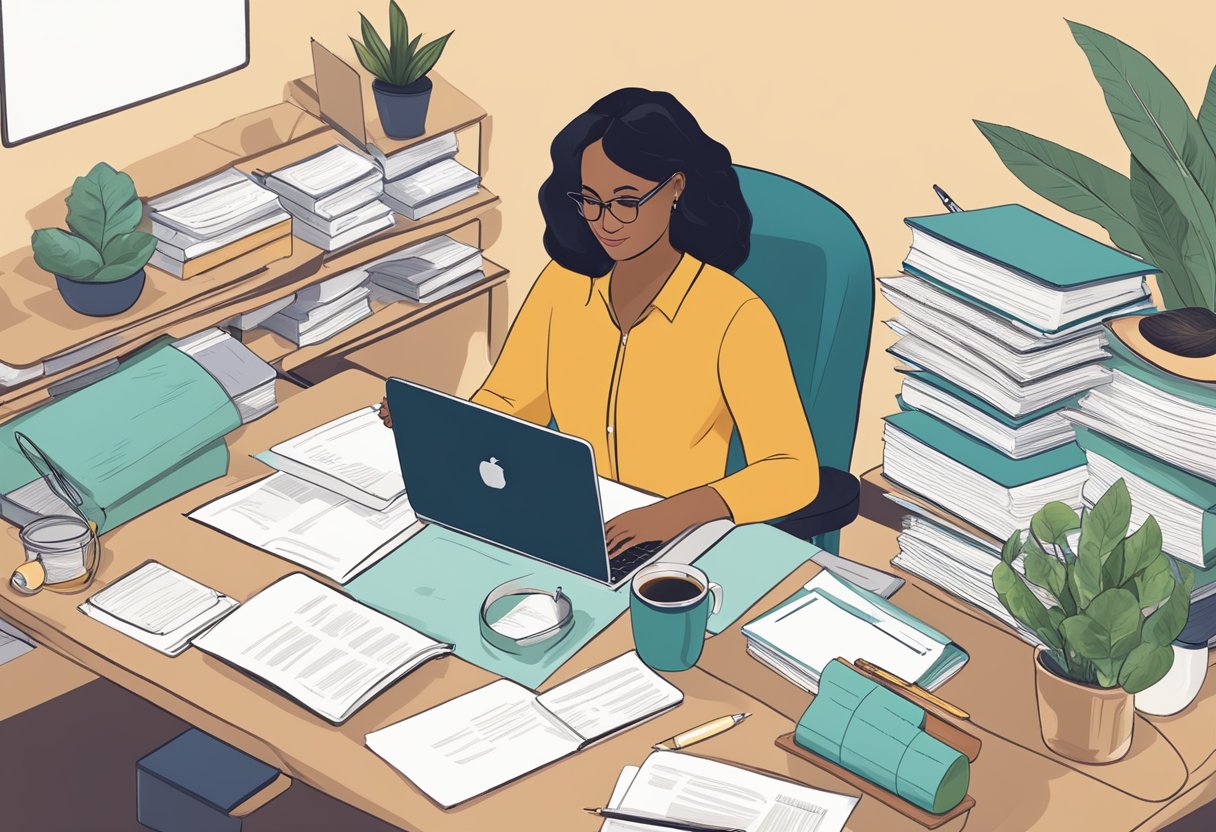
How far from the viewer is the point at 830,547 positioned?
3127 millimetres

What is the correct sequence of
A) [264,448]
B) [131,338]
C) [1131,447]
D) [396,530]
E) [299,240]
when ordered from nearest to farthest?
1. [1131,447]
2. [396,530]
3. [264,448]
4. [131,338]
5. [299,240]

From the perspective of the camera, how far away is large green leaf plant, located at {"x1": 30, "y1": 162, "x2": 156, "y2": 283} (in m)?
3.26

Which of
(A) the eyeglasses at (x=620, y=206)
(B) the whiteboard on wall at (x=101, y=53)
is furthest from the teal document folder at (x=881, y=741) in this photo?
(B) the whiteboard on wall at (x=101, y=53)

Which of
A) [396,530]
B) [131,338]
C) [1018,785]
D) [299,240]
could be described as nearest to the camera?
[1018,785]

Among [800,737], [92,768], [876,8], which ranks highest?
[876,8]

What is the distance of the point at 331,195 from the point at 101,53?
1.97ft

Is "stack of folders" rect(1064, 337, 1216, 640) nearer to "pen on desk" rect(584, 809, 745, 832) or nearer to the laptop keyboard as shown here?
the laptop keyboard

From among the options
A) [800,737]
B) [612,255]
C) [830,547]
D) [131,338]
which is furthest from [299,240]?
[800,737]

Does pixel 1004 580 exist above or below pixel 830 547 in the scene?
above

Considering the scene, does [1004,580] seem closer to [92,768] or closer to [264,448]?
[264,448]

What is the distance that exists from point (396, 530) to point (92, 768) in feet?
2.76

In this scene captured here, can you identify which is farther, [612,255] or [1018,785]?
[612,255]

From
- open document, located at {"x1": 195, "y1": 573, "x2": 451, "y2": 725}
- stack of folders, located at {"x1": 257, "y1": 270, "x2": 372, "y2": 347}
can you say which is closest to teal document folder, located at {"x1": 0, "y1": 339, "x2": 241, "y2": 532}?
open document, located at {"x1": 195, "y1": 573, "x2": 451, "y2": 725}

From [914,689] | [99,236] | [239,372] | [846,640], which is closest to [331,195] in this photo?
[99,236]
